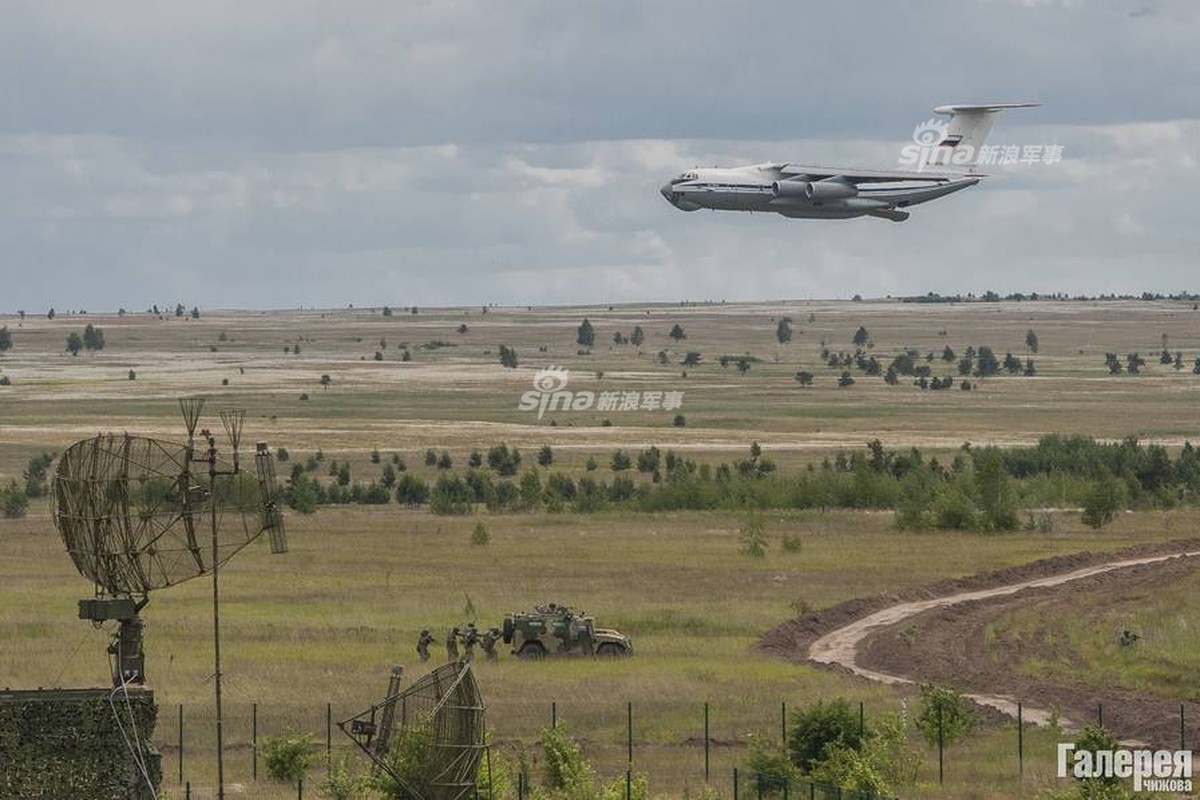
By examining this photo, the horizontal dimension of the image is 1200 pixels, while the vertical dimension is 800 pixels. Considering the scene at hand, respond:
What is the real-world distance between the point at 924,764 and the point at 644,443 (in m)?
143

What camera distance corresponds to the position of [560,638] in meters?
66.8

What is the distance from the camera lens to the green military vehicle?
219ft

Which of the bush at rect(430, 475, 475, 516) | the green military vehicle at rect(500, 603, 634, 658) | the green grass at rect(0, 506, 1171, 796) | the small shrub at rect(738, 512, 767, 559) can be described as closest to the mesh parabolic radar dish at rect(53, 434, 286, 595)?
the green grass at rect(0, 506, 1171, 796)

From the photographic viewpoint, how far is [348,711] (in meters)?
56.1

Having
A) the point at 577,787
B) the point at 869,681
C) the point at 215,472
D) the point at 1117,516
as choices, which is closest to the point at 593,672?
the point at 869,681

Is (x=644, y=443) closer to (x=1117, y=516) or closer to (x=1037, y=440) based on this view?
(x=1037, y=440)

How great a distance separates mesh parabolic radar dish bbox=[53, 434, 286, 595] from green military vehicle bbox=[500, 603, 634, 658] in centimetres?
2981

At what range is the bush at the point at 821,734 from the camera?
152ft

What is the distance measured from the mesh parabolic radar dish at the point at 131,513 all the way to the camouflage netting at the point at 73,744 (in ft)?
7.04

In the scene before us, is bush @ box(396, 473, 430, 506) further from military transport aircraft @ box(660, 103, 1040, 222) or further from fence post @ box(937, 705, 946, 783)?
fence post @ box(937, 705, 946, 783)

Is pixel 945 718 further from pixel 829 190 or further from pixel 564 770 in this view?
pixel 829 190

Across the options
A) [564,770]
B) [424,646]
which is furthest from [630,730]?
[424,646]

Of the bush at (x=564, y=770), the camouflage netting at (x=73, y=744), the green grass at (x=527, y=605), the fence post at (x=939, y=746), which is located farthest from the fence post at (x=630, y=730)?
the camouflage netting at (x=73, y=744)

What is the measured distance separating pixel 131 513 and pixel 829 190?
5344cm
